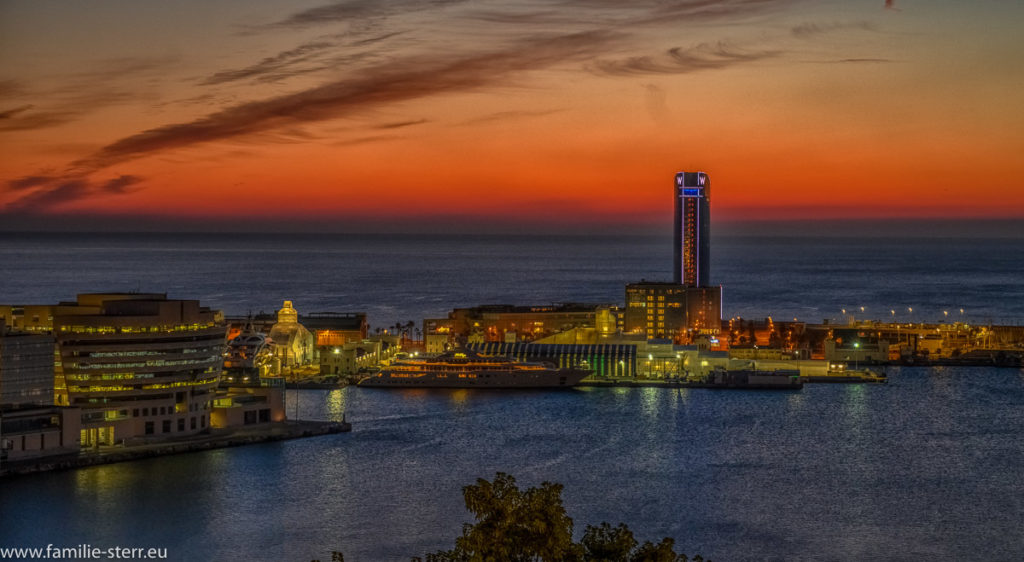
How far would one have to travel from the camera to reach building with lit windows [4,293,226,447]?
29.2 m

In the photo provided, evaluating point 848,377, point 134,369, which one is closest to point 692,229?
point 848,377

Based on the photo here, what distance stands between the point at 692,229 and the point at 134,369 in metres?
41.0

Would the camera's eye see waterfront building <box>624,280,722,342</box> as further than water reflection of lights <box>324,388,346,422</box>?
Yes

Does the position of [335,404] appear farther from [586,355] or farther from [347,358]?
[586,355]

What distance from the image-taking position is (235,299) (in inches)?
2921

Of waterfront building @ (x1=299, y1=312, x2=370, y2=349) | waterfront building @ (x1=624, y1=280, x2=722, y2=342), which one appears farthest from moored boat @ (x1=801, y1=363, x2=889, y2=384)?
waterfront building @ (x1=299, y1=312, x2=370, y2=349)

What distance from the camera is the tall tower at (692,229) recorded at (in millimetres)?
65688

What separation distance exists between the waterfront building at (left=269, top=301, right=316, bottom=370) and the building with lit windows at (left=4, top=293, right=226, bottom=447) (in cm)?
1247

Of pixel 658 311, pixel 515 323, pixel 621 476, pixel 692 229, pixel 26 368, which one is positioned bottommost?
pixel 621 476

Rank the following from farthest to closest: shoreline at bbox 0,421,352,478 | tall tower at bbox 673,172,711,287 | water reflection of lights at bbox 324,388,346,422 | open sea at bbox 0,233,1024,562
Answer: tall tower at bbox 673,172,711,287, water reflection of lights at bbox 324,388,346,422, shoreline at bbox 0,421,352,478, open sea at bbox 0,233,1024,562

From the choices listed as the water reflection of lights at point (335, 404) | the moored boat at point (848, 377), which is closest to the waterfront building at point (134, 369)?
the water reflection of lights at point (335, 404)

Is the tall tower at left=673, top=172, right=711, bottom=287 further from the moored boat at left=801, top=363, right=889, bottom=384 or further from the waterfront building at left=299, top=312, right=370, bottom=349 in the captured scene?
the moored boat at left=801, top=363, right=889, bottom=384

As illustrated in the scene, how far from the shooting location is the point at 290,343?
44.5m

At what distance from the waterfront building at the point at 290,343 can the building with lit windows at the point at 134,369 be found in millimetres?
12467
